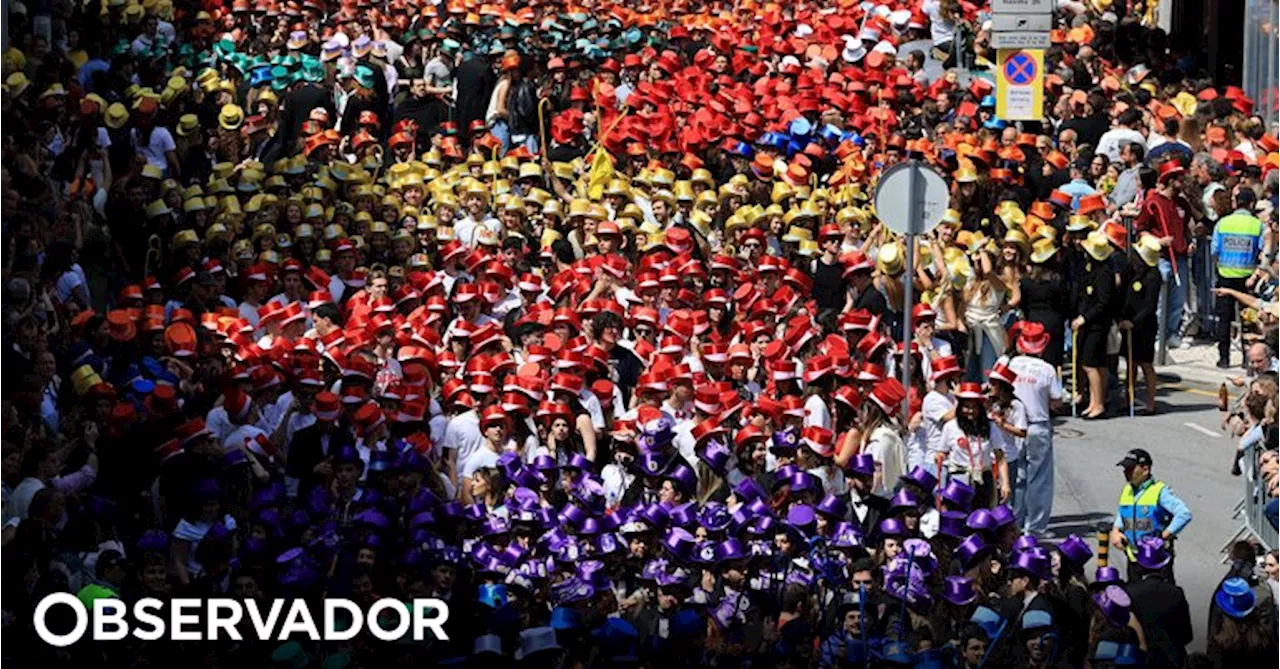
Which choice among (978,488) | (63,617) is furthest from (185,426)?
(978,488)

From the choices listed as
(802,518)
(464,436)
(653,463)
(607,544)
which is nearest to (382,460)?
(464,436)

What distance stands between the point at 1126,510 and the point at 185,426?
633 centimetres

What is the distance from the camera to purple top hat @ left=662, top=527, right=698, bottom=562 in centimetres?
2159

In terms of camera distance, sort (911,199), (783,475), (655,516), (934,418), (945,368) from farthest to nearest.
→ (911,199) → (945,368) → (934,418) → (783,475) → (655,516)

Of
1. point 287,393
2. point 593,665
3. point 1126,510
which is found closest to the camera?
point 593,665

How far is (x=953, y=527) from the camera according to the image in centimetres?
2209

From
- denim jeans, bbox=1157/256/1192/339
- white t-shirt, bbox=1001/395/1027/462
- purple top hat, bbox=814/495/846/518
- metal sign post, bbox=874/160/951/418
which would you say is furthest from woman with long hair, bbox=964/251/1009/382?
purple top hat, bbox=814/495/846/518

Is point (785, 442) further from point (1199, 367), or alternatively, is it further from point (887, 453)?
point (1199, 367)

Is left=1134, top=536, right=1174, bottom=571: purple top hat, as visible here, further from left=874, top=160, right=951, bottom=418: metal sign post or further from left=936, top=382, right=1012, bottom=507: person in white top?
left=874, top=160, right=951, bottom=418: metal sign post

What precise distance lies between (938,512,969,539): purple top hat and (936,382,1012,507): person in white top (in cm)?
240

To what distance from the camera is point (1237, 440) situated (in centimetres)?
2762

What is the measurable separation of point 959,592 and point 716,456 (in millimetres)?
3218

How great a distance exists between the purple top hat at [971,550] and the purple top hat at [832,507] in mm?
818

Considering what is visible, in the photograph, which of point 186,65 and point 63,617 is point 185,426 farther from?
point 186,65
